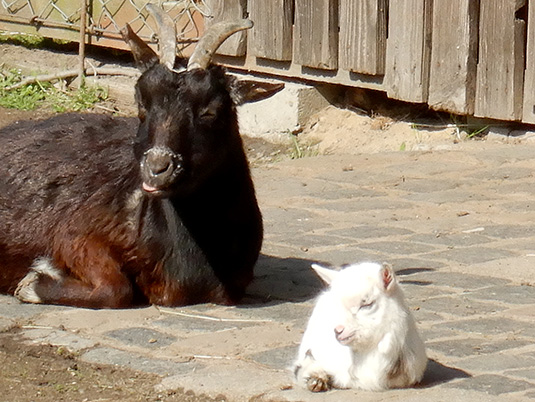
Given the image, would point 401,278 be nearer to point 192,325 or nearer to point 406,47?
point 192,325

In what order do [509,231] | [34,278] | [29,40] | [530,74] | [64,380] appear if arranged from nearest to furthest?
[64,380]
[34,278]
[509,231]
[530,74]
[29,40]

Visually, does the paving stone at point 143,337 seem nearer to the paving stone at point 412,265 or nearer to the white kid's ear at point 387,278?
the white kid's ear at point 387,278

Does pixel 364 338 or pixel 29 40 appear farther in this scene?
pixel 29 40

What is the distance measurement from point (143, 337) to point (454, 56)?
5031 millimetres

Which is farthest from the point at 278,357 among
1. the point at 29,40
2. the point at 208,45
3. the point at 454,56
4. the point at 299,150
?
the point at 29,40

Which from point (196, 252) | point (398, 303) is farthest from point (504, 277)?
point (398, 303)

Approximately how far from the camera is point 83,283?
6035 millimetres

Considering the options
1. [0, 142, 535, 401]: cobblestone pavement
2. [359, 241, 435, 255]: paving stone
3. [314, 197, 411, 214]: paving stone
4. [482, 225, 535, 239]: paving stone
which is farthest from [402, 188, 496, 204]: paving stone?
[359, 241, 435, 255]: paving stone

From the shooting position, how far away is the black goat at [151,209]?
5.81 meters

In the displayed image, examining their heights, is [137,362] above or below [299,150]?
below

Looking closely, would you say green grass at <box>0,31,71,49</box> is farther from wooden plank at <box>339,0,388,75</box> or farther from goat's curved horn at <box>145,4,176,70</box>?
goat's curved horn at <box>145,4,176,70</box>

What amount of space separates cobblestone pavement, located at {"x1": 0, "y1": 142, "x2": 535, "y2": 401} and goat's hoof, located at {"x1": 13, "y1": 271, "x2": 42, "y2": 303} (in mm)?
72

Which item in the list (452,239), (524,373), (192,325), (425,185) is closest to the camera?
(524,373)

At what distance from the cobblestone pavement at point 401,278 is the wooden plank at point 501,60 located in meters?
0.35
